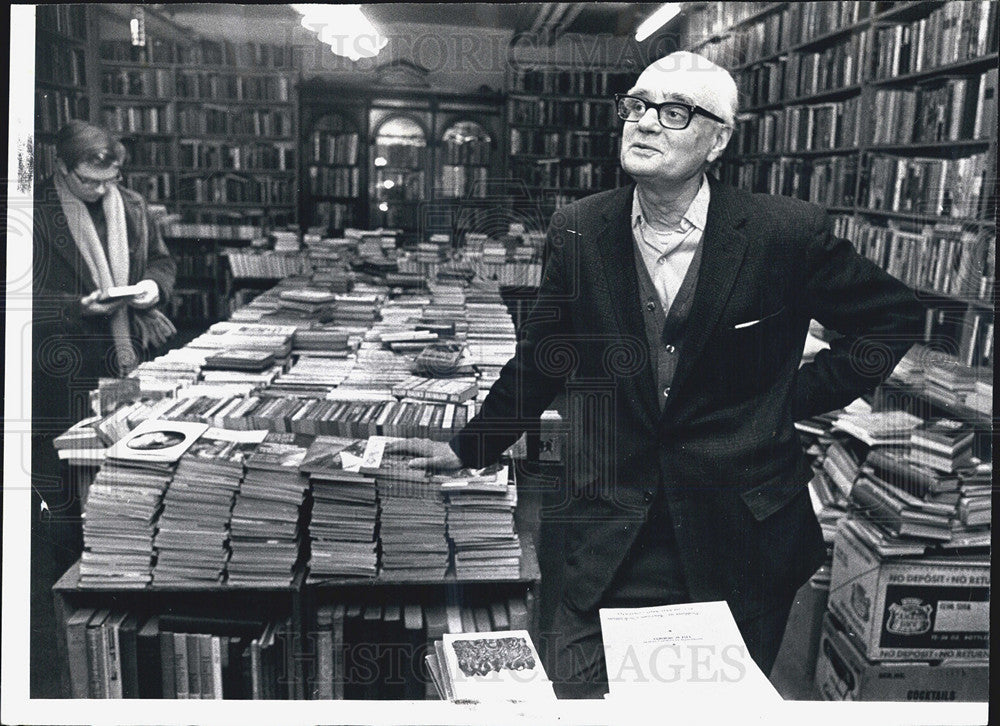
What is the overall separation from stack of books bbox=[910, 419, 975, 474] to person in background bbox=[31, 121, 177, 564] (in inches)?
86.8

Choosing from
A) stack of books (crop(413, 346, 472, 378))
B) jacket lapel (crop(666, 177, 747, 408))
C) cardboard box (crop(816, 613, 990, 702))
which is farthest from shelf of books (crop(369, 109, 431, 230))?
cardboard box (crop(816, 613, 990, 702))

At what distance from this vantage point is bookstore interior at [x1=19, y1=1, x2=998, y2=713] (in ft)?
7.21

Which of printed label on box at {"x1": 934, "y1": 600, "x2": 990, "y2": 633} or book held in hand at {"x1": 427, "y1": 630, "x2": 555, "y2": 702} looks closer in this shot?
book held in hand at {"x1": 427, "y1": 630, "x2": 555, "y2": 702}

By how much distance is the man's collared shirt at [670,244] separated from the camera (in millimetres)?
1786

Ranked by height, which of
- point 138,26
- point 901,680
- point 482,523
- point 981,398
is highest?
point 138,26

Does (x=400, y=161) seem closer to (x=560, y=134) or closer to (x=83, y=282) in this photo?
(x=560, y=134)

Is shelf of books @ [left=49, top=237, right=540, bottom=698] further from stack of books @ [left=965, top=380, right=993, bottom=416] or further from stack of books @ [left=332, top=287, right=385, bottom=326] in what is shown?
stack of books @ [left=965, top=380, right=993, bottom=416]

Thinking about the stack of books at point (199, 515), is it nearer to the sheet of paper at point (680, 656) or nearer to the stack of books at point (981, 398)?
the sheet of paper at point (680, 656)

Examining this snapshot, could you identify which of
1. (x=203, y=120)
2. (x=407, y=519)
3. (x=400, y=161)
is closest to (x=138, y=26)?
(x=203, y=120)

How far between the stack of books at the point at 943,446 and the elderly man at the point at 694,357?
77 cm

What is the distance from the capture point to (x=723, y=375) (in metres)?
1.76

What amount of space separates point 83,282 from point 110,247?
130mm

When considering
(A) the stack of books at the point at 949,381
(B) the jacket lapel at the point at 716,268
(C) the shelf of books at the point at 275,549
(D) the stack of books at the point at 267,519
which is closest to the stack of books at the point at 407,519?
(C) the shelf of books at the point at 275,549

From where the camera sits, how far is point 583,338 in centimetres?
185
